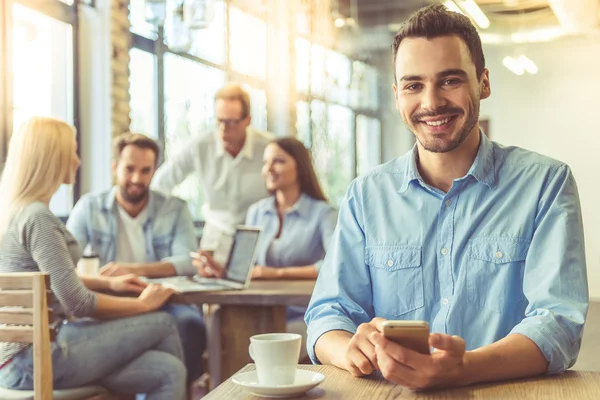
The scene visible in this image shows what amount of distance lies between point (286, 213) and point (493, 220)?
230 cm

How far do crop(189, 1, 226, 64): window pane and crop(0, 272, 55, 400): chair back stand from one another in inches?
150

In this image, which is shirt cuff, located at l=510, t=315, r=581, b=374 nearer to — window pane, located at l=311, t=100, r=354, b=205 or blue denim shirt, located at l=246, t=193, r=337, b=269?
blue denim shirt, located at l=246, t=193, r=337, b=269

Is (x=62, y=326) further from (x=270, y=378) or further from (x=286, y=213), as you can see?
(x=270, y=378)

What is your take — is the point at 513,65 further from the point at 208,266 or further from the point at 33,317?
the point at 33,317

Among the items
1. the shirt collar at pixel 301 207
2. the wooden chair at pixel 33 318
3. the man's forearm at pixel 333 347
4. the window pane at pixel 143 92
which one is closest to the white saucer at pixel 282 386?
the man's forearm at pixel 333 347

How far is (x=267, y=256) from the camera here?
12.6 ft

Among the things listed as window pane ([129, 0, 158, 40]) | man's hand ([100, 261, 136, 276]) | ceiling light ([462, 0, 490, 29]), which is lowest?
man's hand ([100, 261, 136, 276])

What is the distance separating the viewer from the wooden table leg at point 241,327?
328 cm

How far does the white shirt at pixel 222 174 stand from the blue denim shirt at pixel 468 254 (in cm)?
311

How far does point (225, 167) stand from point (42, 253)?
225 cm

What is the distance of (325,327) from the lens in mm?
1582

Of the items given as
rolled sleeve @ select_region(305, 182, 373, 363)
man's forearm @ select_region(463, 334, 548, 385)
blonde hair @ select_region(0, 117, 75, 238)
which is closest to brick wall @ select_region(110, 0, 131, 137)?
blonde hair @ select_region(0, 117, 75, 238)

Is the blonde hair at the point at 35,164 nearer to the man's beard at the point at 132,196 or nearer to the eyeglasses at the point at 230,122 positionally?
the man's beard at the point at 132,196

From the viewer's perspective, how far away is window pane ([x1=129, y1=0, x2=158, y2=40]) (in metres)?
5.48
